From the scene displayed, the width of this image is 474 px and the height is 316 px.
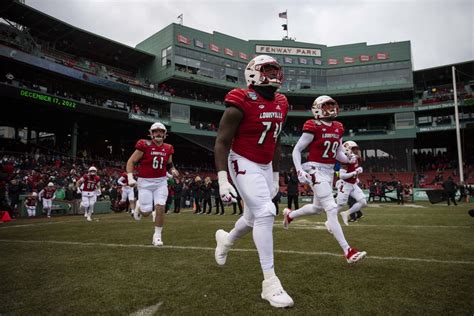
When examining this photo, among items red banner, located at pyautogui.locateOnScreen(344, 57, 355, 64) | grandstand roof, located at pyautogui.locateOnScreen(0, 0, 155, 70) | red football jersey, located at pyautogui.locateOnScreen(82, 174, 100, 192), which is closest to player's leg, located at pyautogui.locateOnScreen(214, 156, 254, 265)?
red football jersey, located at pyautogui.locateOnScreen(82, 174, 100, 192)

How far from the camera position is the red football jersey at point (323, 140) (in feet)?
20.1

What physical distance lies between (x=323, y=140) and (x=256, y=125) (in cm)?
276

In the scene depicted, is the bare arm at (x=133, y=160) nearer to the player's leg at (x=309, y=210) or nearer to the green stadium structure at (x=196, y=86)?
the player's leg at (x=309, y=210)

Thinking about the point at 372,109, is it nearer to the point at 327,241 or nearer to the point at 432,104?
the point at 432,104

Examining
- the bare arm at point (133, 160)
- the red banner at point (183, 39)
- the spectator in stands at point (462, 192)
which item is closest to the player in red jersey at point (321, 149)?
the bare arm at point (133, 160)

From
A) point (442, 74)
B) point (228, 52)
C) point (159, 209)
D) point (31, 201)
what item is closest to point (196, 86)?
point (228, 52)

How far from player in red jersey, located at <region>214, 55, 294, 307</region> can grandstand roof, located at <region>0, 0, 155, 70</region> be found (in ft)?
118

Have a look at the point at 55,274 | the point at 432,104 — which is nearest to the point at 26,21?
the point at 55,274

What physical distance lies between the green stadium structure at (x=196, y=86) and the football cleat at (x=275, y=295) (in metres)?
Answer: 30.8

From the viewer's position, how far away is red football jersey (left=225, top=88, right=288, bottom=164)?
3752mm

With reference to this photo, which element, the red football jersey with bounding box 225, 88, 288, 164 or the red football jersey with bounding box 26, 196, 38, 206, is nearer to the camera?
the red football jersey with bounding box 225, 88, 288, 164

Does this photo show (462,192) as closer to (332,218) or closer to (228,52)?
(332,218)

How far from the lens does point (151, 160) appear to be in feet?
25.5

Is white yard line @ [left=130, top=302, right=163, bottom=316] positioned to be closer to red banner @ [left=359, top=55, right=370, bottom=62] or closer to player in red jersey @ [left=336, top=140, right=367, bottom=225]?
player in red jersey @ [left=336, top=140, right=367, bottom=225]
